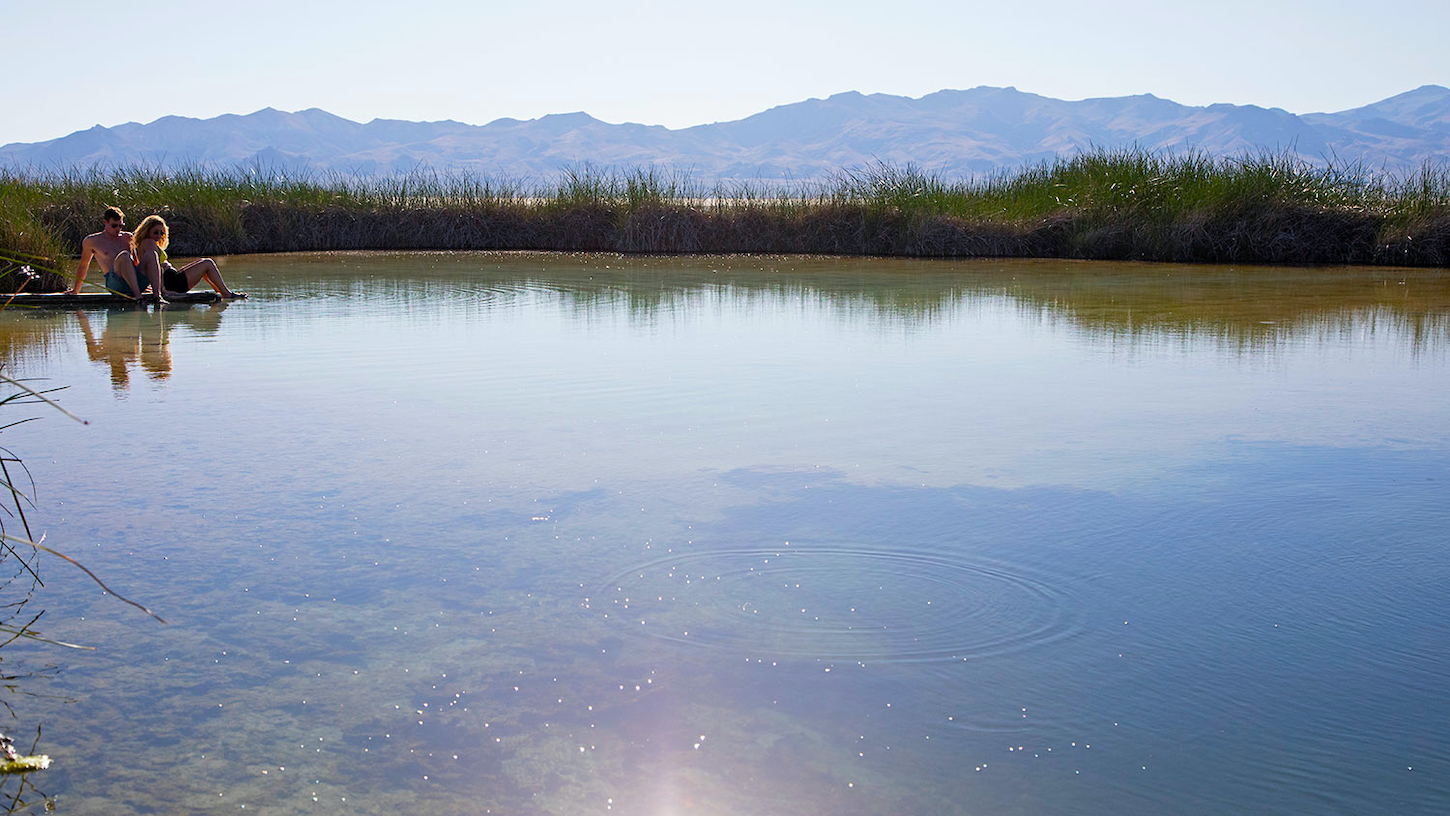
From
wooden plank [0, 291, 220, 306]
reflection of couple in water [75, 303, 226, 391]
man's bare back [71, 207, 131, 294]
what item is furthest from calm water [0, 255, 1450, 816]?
man's bare back [71, 207, 131, 294]

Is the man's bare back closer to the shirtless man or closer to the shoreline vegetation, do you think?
the shirtless man

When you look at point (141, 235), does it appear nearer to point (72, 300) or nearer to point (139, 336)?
point (72, 300)

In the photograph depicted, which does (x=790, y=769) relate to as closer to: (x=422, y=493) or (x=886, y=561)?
(x=886, y=561)

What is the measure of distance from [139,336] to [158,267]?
1.90 meters

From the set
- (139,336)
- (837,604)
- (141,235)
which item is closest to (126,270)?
(141,235)

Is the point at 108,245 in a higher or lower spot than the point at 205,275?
higher

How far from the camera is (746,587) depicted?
269 cm

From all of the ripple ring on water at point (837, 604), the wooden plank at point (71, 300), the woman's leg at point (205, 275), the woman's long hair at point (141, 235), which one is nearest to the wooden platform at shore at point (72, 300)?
the wooden plank at point (71, 300)

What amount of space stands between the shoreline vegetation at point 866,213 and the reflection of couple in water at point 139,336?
515cm

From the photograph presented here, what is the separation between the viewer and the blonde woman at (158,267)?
8.45 metres

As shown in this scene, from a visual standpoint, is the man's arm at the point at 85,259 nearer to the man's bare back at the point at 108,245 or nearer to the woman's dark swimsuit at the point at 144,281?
the man's bare back at the point at 108,245

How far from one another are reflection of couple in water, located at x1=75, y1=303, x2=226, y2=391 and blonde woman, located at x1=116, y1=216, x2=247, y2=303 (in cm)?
32

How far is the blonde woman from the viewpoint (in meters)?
8.45

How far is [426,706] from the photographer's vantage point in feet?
6.93
